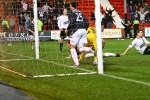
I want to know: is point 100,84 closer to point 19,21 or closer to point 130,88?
point 130,88

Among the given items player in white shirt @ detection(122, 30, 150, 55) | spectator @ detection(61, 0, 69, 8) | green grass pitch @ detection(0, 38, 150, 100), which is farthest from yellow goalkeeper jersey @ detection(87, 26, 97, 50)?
player in white shirt @ detection(122, 30, 150, 55)

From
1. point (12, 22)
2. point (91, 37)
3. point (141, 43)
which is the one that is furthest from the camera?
point (141, 43)

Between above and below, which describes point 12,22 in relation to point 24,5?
below

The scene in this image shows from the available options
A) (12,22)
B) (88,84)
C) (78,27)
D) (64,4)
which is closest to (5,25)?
(12,22)

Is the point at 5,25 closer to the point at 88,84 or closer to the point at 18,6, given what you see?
the point at 18,6

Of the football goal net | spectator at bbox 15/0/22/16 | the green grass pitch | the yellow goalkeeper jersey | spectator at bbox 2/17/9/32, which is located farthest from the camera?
spectator at bbox 2/17/9/32

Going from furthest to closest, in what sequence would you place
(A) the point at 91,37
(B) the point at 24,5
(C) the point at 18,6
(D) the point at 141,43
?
(D) the point at 141,43 → (B) the point at 24,5 → (C) the point at 18,6 → (A) the point at 91,37

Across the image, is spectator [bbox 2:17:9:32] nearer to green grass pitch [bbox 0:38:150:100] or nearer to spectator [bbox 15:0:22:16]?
spectator [bbox 15:0:22:16]

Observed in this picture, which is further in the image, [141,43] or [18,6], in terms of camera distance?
[141,43]

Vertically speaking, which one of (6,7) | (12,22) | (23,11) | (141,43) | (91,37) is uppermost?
(6,7)

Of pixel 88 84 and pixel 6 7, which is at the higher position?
pixel 6 7

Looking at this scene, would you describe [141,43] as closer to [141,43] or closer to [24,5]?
[141,43]

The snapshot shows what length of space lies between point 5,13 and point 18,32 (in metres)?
3.84

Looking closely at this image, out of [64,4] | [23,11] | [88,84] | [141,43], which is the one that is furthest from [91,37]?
[88,84]
